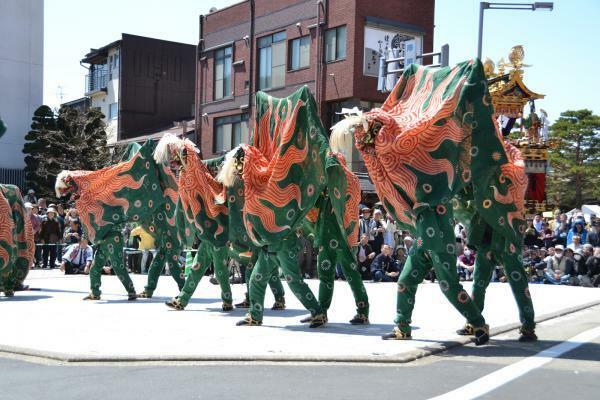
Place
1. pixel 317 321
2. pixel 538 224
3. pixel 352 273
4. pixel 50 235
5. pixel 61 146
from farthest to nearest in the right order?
1. pixel 61 146
2. pixel 50 235
3. pixel 538 224
4. pixel 352 273
5. pixel 317 321

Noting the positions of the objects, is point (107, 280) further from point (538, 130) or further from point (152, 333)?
point (538, 130)

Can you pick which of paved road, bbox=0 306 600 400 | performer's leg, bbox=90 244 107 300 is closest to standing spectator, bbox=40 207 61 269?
performer's leg, bbox=90 244 107 300

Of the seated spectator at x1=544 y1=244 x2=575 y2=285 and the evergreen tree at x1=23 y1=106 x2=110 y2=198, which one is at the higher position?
the evergreen tree at x1=23 y1=106 x2=110 y2=198

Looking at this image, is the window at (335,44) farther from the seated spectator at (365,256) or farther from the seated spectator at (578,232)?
the seated spectator at (578,232)

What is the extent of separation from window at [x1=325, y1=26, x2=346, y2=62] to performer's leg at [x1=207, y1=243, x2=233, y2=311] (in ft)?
63.2

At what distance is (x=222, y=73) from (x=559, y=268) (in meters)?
21.9

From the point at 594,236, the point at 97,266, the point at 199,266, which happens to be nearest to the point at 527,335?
the point at 199,266

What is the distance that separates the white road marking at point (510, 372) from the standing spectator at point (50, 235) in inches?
707

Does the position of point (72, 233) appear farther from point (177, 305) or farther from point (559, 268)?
point (559, 268)

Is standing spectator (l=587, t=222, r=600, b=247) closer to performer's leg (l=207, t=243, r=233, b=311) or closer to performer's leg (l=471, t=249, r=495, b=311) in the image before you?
performer's leg (l=207, t=243, r=233, b=311)

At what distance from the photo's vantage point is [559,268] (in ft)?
66.0

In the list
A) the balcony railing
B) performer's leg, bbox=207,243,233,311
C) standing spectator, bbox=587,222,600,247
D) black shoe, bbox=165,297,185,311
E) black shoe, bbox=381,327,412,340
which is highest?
the balcony railing

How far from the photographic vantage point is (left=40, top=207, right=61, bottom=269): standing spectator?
23667mm

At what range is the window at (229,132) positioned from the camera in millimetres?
36219
